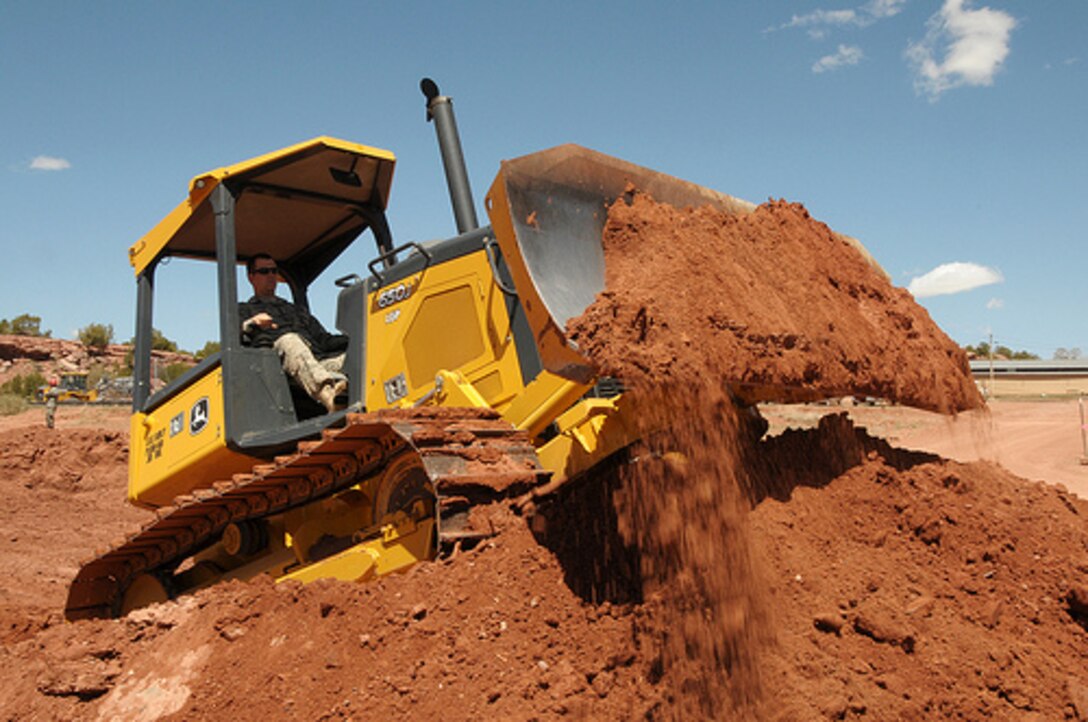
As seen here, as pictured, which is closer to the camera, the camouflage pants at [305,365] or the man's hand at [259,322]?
the camouflage pants at [305,365]

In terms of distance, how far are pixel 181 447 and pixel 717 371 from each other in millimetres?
4009

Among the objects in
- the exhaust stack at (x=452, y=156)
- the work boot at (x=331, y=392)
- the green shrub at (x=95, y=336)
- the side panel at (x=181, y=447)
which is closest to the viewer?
the work boot at (x=331, y=392)

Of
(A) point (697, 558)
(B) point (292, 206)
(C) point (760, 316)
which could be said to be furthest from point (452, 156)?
(A) point (697, 558)

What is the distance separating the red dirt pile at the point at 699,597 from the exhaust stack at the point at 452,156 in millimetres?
2375

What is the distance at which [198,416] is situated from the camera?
591 cm

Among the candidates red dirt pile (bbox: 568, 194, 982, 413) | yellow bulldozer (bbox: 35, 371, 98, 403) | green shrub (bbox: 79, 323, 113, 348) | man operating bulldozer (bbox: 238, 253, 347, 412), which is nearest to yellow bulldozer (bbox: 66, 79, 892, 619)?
man operating bulldozer (bbox: 238, 253, 347, 412)

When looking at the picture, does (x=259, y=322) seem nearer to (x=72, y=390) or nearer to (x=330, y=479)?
(x=330, y=479)

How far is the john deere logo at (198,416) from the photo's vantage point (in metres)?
5.84

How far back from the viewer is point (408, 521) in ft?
15.3

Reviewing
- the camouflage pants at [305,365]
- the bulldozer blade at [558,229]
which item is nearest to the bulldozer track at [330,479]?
the camouflage pants at [305,365]

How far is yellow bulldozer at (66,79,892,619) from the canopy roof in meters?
0.02

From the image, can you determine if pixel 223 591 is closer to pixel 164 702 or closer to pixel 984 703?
pixel 164 702

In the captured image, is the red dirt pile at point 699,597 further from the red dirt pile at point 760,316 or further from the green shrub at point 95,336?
the green shrub at point 95,336

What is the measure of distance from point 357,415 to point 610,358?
1578 millimetres
